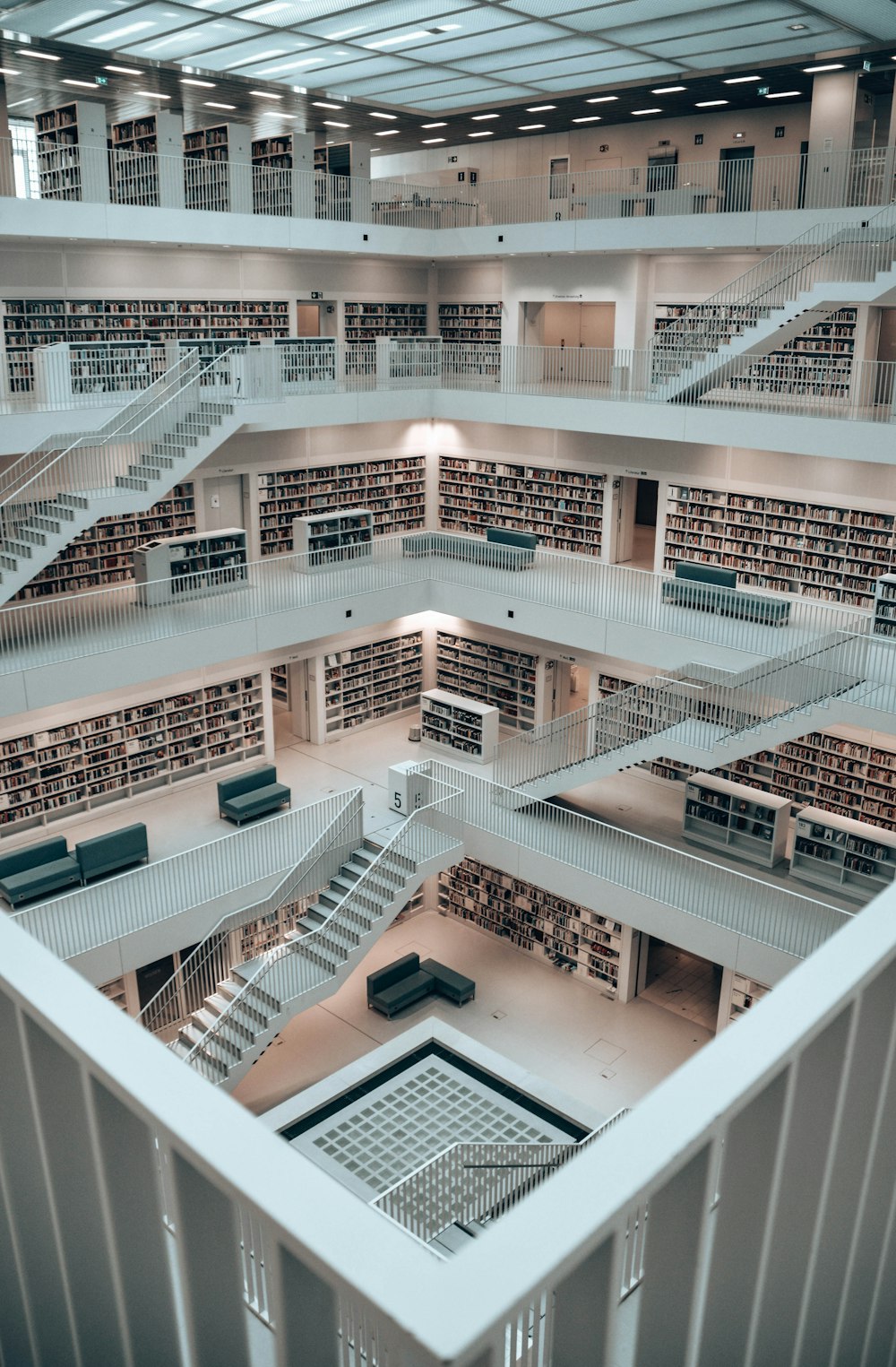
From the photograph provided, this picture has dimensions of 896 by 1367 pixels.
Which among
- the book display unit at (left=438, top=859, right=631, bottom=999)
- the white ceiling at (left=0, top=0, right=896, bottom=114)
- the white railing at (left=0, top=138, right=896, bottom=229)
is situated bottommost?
the book display unit at (left=438, top=859, right=631, bottom=999)

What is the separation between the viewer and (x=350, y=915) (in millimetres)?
15219

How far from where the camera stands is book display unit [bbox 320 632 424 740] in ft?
67.7

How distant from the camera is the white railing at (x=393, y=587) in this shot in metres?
15.2

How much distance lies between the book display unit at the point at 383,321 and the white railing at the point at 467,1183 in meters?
15.7

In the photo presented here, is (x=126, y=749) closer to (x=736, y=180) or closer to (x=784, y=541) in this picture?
(x=784, y=541)

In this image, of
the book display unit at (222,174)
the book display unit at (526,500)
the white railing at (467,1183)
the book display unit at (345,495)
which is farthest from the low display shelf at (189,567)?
the white railing at (467,1183)

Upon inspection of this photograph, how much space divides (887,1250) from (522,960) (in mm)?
A: 16881

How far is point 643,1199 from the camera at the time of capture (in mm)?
1098

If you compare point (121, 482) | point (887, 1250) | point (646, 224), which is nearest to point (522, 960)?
point (121, 482)

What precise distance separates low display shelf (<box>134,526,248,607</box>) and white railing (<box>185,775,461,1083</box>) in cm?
467

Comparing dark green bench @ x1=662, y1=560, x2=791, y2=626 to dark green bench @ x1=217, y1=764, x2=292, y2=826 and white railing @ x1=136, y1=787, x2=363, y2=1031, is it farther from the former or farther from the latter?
dark green bench @ x1=217, y1=764, x2=292, y2=826

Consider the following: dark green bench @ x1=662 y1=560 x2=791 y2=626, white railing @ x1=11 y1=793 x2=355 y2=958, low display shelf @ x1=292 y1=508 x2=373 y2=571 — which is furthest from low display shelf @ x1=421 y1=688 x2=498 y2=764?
white railing @ x1=11 y1=793 x2=355 y2=958

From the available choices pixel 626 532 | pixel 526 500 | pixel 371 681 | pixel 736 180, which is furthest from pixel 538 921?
pixel 736 180

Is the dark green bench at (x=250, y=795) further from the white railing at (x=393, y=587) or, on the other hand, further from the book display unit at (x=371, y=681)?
the book display unit at (x=371, y=681)
